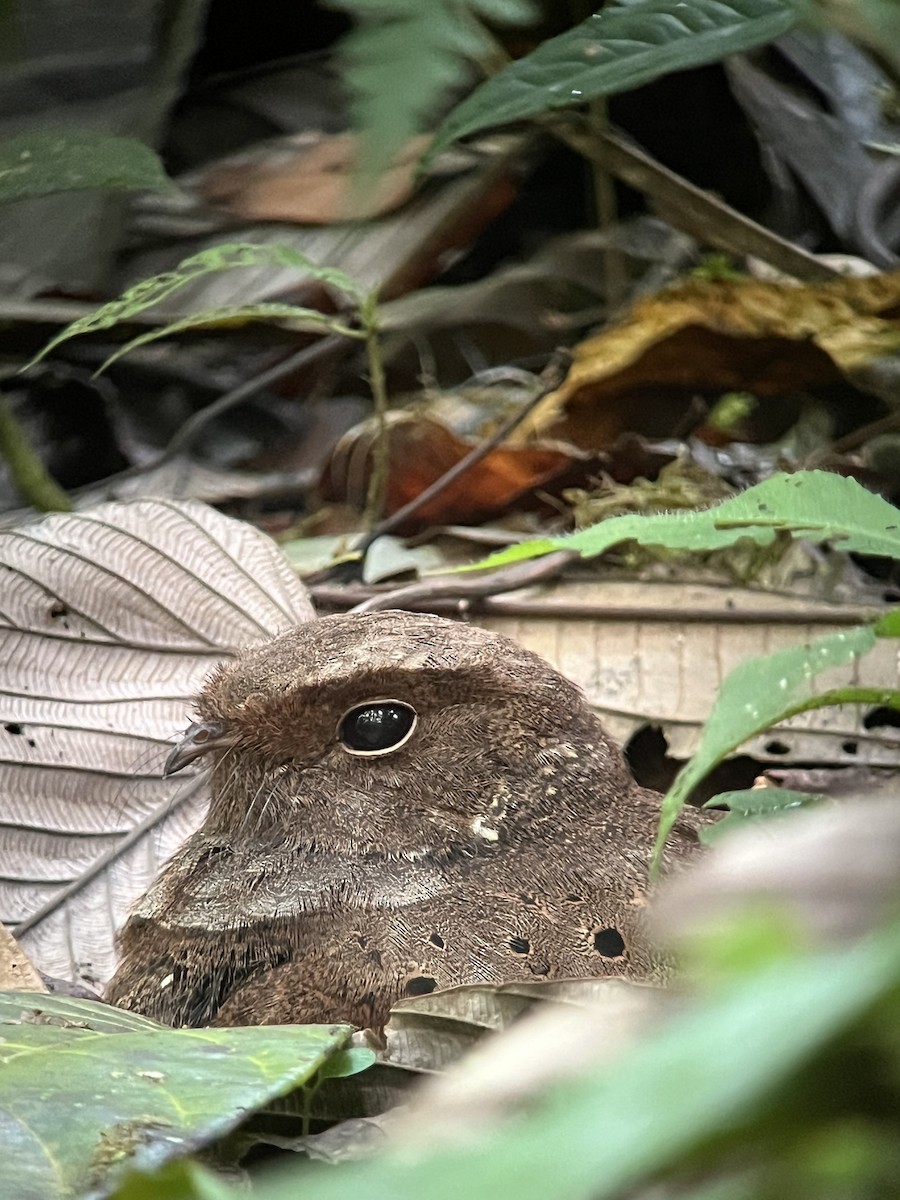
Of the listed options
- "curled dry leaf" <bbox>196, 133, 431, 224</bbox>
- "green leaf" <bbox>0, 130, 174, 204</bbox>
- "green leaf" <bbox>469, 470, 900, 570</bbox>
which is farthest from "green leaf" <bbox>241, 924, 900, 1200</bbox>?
"curled dry leaf" <bbox>196, 133, 431, 224</bbox>

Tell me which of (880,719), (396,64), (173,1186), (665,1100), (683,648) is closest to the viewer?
(665,1100)

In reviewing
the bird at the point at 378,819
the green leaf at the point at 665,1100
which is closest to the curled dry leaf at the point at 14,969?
the bird at the point at 378,819

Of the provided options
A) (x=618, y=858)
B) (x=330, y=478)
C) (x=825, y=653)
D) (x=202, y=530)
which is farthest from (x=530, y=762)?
(x=330, y=478)

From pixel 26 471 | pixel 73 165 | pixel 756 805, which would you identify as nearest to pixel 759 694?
pixel 756 805

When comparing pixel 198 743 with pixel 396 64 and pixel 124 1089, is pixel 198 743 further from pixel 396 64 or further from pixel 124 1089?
pixel 396 64

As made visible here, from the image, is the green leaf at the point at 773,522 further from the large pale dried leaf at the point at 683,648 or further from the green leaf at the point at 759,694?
the large pale dried leaf at the point at 683,648

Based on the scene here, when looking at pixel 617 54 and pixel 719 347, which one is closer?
pixel 617 54

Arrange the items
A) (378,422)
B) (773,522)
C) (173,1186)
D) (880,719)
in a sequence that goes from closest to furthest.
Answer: (173,1186) < (773,522) < (880,719) < (378,422)

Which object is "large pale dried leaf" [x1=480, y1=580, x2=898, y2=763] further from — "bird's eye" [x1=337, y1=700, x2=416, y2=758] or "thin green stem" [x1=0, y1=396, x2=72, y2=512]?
"thin green stem" [x1=0, y1=396, x2=72, y2=512]
